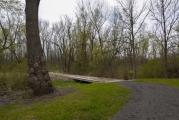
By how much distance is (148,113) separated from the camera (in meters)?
9.91

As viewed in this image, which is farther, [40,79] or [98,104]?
[40,79]

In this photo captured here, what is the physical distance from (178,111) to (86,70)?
44378mm

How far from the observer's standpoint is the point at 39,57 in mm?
15766

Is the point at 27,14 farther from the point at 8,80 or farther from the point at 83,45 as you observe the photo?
the point at 83,45

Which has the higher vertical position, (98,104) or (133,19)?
(133,19)

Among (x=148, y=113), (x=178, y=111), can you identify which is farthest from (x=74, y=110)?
(x=178, y=111)

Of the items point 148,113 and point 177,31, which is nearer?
point 148,113

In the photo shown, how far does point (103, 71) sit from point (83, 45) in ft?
29.3

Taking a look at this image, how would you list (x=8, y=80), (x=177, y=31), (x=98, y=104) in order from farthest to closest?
(x=177, y=31) → (x=8, y=80) → (x=98, y=104)

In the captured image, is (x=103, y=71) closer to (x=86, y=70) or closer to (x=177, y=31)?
(x=86, y=70)

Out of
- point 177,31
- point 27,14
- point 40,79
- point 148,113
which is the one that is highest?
point 177,31

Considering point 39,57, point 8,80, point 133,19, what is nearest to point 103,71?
point 133,19

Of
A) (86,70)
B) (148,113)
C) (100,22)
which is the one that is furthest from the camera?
(100,22)

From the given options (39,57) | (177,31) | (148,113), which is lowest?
(148,113)
